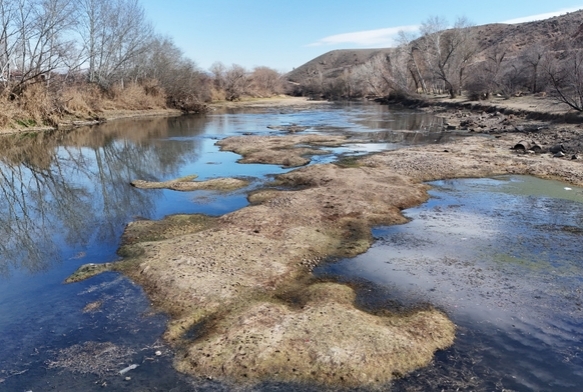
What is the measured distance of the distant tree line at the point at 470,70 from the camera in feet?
119

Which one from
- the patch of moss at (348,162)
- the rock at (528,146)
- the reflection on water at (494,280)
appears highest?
the rock at (528,146)

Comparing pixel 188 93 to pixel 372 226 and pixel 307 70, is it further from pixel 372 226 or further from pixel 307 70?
pixel 307 70

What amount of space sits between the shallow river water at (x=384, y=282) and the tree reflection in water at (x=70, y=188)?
0.27ft

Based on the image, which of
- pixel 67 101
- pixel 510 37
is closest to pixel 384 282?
pixel 67 101

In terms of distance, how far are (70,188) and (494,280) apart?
15.3 metres

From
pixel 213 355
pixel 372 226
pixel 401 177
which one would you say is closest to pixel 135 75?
pixel 401 177

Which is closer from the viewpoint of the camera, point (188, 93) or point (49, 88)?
point (49, 88)

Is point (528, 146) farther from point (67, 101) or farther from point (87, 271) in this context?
point (67, 101)

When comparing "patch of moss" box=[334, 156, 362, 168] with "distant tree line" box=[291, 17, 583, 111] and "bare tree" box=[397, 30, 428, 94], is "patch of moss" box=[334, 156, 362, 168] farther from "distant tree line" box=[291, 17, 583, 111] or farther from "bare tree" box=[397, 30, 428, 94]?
"bare tree" box=[397, 30, 428, 94]

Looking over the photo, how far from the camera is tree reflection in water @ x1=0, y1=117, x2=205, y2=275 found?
11.1 meters

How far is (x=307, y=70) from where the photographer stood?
174 meters

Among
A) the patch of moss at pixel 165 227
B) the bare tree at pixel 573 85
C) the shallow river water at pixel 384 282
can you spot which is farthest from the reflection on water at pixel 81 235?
the bare tree at pixel 573 85

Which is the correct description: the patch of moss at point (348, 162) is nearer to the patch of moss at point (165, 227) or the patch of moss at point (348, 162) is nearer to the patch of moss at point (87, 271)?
the patch of moss at point (165, 227)

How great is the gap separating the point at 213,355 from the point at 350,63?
561ft
